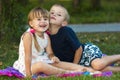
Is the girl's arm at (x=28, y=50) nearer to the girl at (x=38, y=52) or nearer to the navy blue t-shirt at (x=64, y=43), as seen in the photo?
the girl at (x=38, y=52)

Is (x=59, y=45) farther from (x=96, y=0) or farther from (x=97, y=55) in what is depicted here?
(x=96, y=0)

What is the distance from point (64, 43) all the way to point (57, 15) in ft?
1.44

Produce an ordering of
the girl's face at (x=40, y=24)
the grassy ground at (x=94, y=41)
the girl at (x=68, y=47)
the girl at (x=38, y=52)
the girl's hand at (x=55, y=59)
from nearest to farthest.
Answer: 1. the grassy ground at (x=94, y=41)
2. the girl at (x=38, y=52)
3. the girl's face at (x=40, y=24)
4. the girl's hand at (x=55, y=59)
5. the girl at (x=68, y=47)

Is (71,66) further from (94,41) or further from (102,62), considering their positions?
(94,41)

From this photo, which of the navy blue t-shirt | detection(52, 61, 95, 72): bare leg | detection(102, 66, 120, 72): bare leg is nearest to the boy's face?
the navy blue t-shirt

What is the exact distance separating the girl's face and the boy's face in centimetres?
27

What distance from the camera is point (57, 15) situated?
7461 millimetres

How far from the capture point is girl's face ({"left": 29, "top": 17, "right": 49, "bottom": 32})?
280 inches

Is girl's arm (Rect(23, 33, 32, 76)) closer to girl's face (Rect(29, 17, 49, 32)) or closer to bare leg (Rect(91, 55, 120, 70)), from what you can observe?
girl's face (Rect(29, 17, 49, 32))

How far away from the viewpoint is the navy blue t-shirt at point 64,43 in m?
7.42

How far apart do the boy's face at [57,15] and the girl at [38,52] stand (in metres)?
0.25

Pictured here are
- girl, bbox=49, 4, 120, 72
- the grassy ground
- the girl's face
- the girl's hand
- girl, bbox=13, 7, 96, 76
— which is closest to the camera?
the grassy ground

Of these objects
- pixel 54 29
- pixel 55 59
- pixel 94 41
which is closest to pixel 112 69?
pixel 55 59

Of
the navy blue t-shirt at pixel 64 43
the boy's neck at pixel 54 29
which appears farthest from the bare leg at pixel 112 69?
the boy's neck at pixel 54 29
